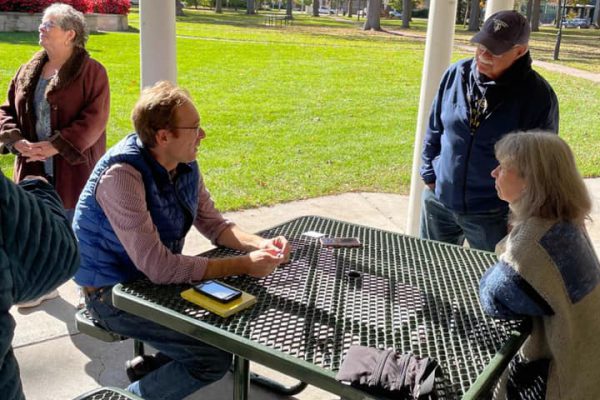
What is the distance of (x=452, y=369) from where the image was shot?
1.85m

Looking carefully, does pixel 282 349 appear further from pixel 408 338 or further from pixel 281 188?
pixel 281 188

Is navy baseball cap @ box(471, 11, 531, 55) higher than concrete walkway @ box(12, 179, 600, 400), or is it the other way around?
navy baseball cap @ box(471, 11, 531, 55)

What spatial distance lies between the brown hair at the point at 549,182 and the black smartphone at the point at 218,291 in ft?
3.32

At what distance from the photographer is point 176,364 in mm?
2518

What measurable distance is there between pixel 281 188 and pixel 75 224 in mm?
4270

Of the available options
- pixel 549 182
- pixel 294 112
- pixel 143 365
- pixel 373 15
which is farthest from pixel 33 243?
pixel 373 15

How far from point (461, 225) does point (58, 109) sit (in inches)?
92.4

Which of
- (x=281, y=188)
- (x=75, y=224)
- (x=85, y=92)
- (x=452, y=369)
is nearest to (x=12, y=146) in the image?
(x=85, y=92)

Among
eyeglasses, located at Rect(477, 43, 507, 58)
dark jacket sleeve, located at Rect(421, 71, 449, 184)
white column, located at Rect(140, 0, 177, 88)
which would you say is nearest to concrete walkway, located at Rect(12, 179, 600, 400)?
eyeglasses, located at Rect(477, 43, 507, 58)

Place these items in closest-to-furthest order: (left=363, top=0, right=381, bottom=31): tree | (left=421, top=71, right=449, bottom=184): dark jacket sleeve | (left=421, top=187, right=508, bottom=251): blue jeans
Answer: (left=421, top=187, right=508, bottom=251): blue jeans → (left=421, top=71, right=449, bottom=184): dark jacket sleeve → (left=363, top=0, right=381, bottom=31): tree

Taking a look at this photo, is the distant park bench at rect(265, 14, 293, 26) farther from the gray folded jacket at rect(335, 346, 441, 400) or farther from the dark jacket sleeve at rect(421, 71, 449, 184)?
the gray folded jacket at rect(335, 346, 441, 400)

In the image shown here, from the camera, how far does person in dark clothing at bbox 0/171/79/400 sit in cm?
135

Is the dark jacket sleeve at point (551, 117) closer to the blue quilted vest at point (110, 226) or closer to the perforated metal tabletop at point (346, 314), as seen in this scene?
the perforated metal tabletop at point (346, 314)

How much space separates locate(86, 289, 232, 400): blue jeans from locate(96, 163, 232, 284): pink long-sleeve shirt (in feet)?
0.84
